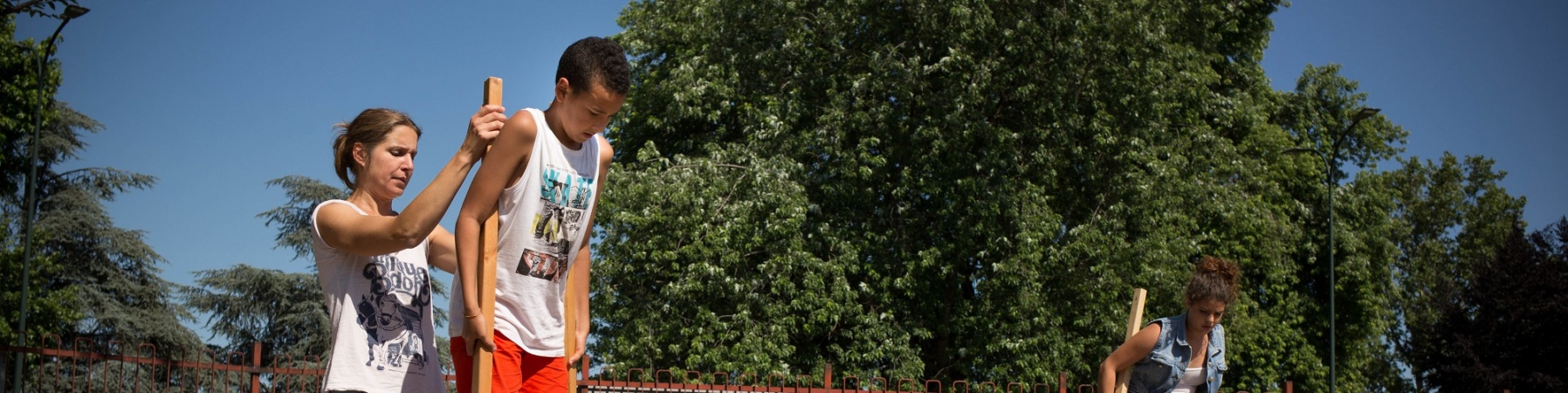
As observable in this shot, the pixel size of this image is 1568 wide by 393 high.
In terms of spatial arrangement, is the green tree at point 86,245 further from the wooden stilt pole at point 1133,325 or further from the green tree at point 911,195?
the wooden stilt pole at point 1133,325

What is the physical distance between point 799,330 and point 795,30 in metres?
5.00

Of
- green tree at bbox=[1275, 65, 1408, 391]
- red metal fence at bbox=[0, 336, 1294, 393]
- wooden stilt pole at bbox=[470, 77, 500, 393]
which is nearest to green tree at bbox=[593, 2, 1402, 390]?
red metal fence at bbox=[0, 336, 1294, 393]

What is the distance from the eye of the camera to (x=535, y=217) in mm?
3465

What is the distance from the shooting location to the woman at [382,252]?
3.13m

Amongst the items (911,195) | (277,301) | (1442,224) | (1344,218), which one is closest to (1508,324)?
(1442,224)

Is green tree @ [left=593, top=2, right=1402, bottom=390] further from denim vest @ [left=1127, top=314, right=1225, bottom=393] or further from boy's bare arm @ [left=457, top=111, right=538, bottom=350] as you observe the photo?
boy's bare arm @ [left=457, top=111, right=538, bottom=350]

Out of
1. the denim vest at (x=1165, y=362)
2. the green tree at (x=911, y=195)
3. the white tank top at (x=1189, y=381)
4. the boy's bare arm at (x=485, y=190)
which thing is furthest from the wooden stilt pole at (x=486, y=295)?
the green tree at (x=911, y=195)

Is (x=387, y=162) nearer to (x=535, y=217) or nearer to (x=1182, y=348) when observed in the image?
(x=535, y=217)

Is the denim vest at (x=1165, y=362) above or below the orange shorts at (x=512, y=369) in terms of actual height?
above

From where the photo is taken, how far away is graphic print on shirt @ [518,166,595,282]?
137 inches

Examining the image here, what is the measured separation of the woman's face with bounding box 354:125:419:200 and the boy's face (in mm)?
401

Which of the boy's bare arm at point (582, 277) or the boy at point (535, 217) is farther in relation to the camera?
the boy's bare arm at point (582, 277)

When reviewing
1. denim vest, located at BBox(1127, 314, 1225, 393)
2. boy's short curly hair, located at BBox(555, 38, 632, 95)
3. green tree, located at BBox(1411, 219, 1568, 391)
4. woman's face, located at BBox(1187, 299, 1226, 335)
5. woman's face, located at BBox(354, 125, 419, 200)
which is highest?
green tree, located at BBox(1411, 219, 1568, 391)

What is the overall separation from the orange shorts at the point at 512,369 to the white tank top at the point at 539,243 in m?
0.02
